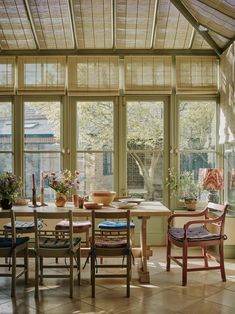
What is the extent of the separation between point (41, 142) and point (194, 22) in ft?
9.34

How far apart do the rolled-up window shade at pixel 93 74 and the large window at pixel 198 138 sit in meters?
1.13

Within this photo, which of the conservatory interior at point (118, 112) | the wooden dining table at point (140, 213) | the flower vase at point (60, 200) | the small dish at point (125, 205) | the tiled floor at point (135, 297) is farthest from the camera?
the conservatory interior at point (118, 112)

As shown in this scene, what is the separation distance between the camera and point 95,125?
6.27 m

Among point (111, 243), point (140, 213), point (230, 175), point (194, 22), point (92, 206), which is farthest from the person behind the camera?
point (230, 175)

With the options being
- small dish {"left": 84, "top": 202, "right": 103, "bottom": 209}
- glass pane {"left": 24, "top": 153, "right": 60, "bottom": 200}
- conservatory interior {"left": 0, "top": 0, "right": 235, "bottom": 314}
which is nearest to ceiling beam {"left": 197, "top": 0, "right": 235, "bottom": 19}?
conservatory interior {"left": 0, "top": 0, "right": 235, "bottom": 314}

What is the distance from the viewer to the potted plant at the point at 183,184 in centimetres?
614

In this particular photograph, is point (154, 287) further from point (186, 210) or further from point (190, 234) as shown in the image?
point (186, 210)

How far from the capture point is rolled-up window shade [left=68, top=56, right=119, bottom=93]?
6191 mm

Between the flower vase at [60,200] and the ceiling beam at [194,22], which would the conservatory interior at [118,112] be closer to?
the ceiling beam at [194,22]

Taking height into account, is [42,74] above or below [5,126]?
above

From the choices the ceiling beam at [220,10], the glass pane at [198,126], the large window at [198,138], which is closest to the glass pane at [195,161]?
the large window at [198,138]

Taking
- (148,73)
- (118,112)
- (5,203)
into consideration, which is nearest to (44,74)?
(118,112)

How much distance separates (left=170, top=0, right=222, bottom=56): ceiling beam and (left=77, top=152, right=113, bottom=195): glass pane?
219cm

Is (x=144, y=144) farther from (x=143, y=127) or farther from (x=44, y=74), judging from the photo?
(x=44, y=74)
